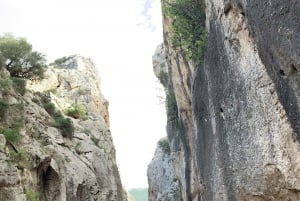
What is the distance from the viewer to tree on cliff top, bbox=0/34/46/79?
91.5 ft

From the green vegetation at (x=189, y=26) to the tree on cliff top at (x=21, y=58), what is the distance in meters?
11.7

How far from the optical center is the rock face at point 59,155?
52.5 ft

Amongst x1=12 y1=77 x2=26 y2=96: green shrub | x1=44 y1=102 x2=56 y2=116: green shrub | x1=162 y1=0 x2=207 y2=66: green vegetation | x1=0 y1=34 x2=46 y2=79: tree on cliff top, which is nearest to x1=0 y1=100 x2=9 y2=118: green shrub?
x1=12 y1=77 x2=26 y2=96: green shrub

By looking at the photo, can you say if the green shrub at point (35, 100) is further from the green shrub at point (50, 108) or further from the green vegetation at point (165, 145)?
the green vegetation at point (165, 145)

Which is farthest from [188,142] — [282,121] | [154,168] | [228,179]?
[154,168]

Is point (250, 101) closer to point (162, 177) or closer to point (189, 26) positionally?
point (189, 26)

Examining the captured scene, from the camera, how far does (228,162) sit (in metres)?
16.0

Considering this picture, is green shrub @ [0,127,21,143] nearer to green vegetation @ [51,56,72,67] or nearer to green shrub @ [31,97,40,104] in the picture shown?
green shrub @ [31,97,40,104]

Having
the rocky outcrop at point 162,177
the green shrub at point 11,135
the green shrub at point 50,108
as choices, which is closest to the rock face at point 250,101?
the green shrub at point 11,135

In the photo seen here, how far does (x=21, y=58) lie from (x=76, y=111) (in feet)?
19.0

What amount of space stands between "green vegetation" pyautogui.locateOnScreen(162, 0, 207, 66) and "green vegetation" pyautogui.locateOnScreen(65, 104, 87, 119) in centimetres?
1223

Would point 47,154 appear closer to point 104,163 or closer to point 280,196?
point 104,163

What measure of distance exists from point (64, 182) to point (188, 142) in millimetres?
9931

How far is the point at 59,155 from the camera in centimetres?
2186
